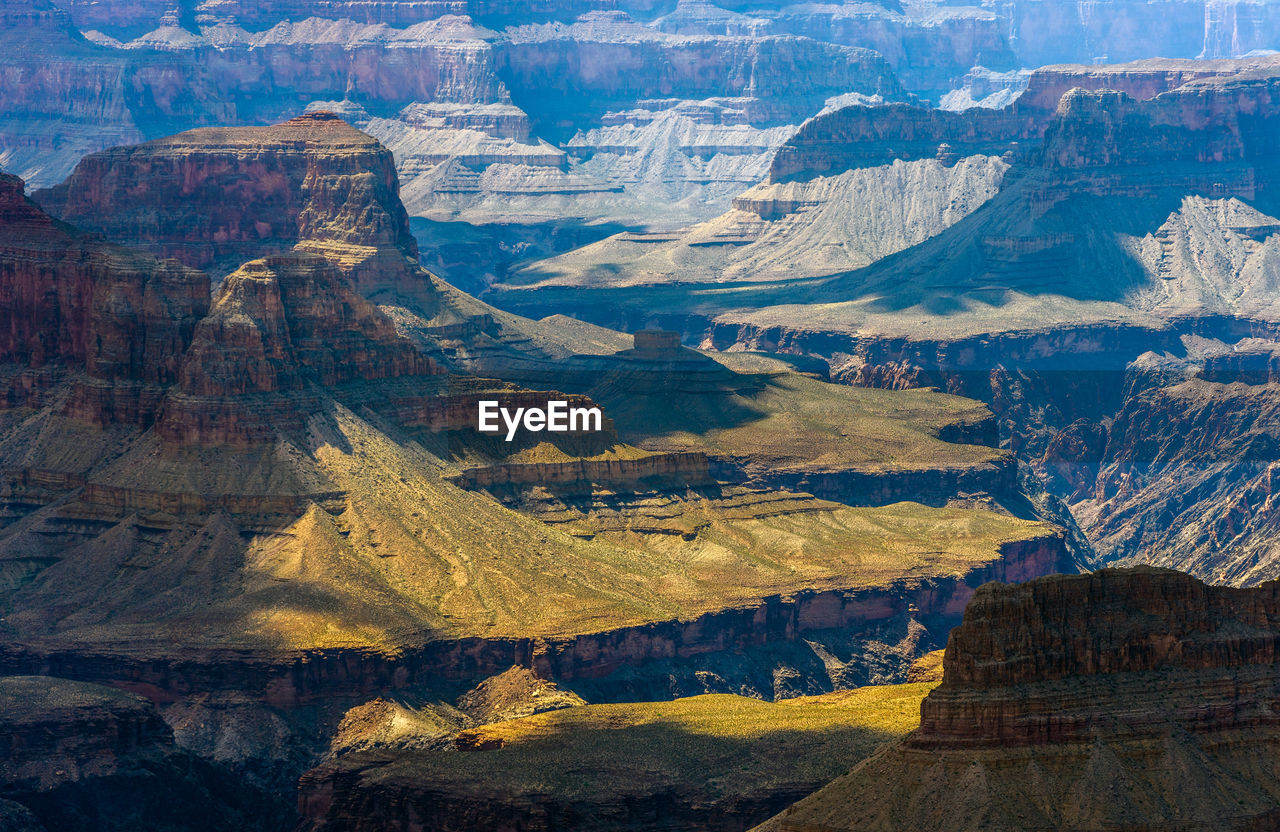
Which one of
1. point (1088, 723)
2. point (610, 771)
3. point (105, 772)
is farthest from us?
point (105, 772)

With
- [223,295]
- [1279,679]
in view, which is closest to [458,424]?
[223,295]

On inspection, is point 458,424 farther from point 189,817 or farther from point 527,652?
point 189,817

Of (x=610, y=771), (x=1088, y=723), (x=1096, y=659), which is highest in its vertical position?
(x=1096, y=659)

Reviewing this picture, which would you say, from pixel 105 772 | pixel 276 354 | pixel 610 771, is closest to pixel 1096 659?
pixel 610 771

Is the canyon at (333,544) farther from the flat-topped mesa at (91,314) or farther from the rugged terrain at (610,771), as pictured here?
the rugged terrain at (610,771)

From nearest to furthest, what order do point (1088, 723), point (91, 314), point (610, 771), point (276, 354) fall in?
point (1088, 723), point (610, 771), point (276, 354), point (91, 314)

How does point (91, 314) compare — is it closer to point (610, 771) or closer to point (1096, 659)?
point (610, 771)
